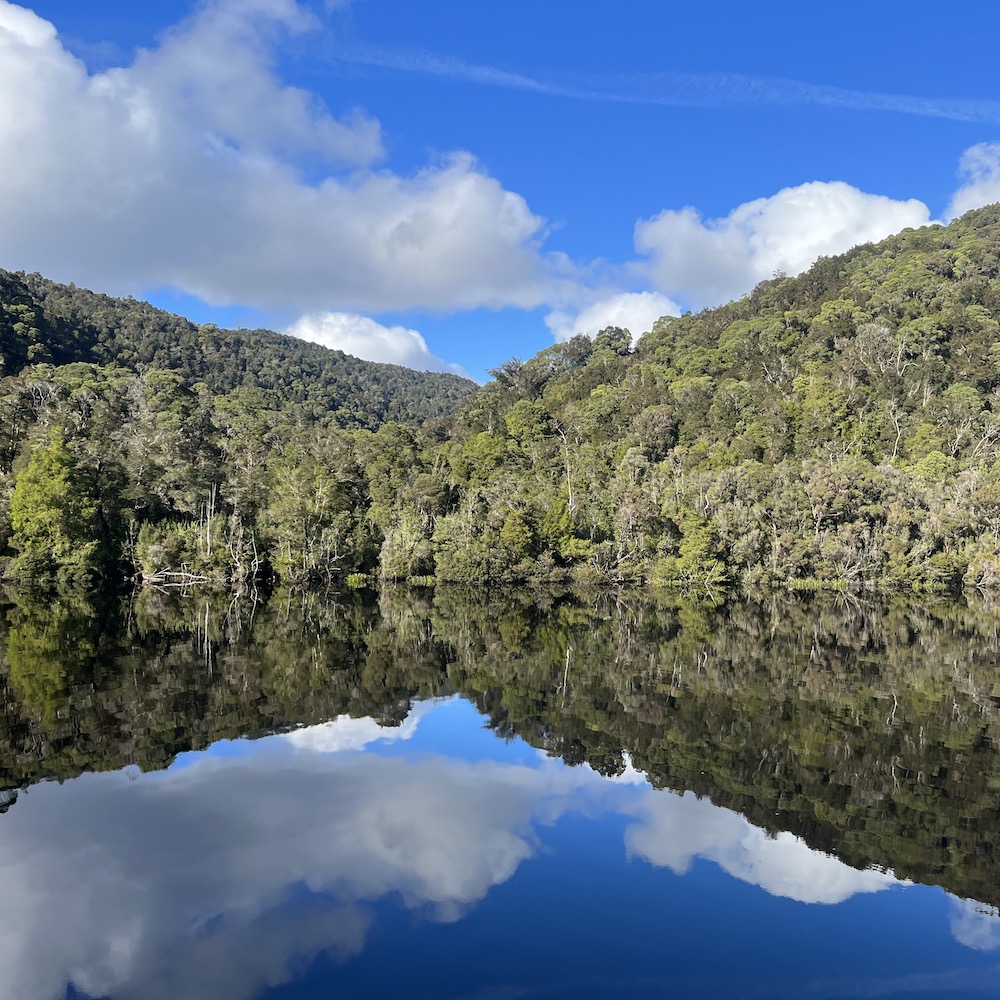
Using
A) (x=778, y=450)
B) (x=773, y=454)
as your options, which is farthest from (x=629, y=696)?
(x=778, y=450)

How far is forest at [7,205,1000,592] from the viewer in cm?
5522

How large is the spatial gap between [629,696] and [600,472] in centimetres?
5152

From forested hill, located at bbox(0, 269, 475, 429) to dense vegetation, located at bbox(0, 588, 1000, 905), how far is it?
72.7m

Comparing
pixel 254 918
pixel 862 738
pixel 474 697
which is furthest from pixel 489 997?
pixel 474 697

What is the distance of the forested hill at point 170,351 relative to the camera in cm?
9912

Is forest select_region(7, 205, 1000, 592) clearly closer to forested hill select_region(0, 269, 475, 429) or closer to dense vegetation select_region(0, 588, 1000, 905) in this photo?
forested hill select_region(0, 269, 475, 429)

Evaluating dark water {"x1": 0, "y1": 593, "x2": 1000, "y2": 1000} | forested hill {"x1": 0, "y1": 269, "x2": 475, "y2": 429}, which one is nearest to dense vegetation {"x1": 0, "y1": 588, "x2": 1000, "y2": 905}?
dark water {"x1": 0, "y1": 593, "x2": 1000, "y2": 1000}

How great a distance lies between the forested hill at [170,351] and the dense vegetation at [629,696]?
72.7 m

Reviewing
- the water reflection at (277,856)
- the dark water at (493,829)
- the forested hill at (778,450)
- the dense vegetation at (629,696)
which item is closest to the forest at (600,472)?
the forested hill at (778,450)

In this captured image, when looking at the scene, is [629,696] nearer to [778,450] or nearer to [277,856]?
[277,856]

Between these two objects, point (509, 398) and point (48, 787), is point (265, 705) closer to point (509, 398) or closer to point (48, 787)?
point (48, 787)

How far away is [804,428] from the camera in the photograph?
7212 cm

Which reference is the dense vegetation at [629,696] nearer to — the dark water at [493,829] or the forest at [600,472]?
the dark water at [493,829]

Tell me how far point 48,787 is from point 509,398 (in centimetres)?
9855
